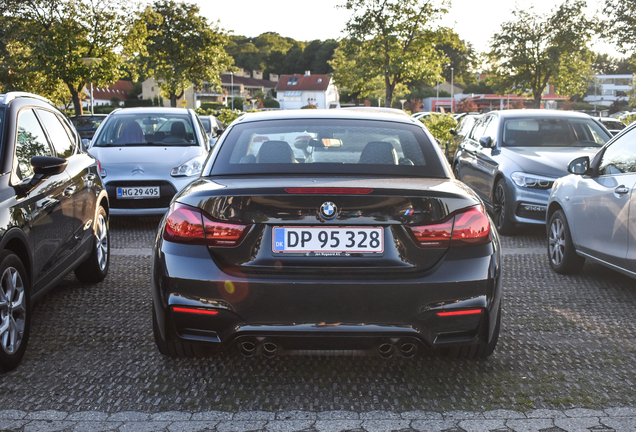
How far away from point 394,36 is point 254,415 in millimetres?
31742

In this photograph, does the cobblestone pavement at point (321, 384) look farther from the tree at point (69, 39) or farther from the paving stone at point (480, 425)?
the tree at point (69, 39)

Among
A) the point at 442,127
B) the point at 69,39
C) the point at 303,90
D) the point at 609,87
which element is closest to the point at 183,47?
the point at 69,39

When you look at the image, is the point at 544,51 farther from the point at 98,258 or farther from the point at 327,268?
the point at 327,268

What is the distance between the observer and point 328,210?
10.6 feet

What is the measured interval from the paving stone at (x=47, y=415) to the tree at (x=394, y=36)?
102ft

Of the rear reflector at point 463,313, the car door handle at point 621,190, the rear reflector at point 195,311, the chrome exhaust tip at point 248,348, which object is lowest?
the chrome exhaust tip at point 248,348

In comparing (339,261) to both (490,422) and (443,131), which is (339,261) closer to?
(490,422)

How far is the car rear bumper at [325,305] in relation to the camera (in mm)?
3242

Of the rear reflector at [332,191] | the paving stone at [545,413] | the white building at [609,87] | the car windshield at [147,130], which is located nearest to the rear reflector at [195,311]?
the rear reflector at [332,191]

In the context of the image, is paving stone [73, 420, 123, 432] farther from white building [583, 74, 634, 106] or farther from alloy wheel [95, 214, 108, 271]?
white building [583, 74, 634, 106]

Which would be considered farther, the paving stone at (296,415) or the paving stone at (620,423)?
the paving stone at (296,415)

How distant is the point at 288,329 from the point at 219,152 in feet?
4.20

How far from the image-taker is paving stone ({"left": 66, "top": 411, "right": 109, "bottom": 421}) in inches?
127

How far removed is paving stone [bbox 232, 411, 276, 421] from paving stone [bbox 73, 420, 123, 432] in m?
0.55
